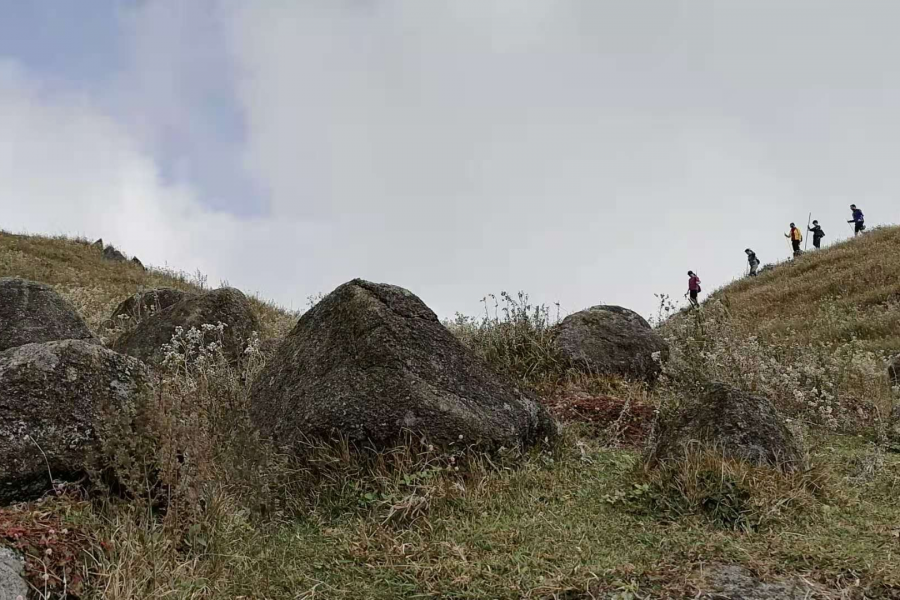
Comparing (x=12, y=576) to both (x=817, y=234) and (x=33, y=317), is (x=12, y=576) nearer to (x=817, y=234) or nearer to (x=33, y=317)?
(x=33, y=317)

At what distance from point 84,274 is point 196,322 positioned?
13.9 m

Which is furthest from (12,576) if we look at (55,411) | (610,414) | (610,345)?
(610,345)

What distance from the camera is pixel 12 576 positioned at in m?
2.91

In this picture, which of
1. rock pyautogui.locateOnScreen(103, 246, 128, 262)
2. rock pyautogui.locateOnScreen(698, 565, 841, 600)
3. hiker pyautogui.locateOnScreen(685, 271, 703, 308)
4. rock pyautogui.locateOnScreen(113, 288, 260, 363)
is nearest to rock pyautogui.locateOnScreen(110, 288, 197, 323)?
rock pyautogui.locateOnScreen(113, 288, 260, 363)

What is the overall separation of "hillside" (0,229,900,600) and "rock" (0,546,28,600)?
0.06m

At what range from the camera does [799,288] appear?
22.5 metres

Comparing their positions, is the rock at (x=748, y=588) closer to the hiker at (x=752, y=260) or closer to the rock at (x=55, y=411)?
the rock at (x=55, y=411)

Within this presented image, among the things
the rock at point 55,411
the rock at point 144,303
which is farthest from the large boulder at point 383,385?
the rock at point 144,303

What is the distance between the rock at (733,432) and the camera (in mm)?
4684

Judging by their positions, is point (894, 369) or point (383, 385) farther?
point (894, 369)

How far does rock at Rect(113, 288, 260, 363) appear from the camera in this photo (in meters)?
8.83

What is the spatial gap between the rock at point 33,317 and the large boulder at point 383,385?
4.62 meters

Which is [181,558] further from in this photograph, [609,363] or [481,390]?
[609,363]

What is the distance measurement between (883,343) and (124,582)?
15.5 metres
